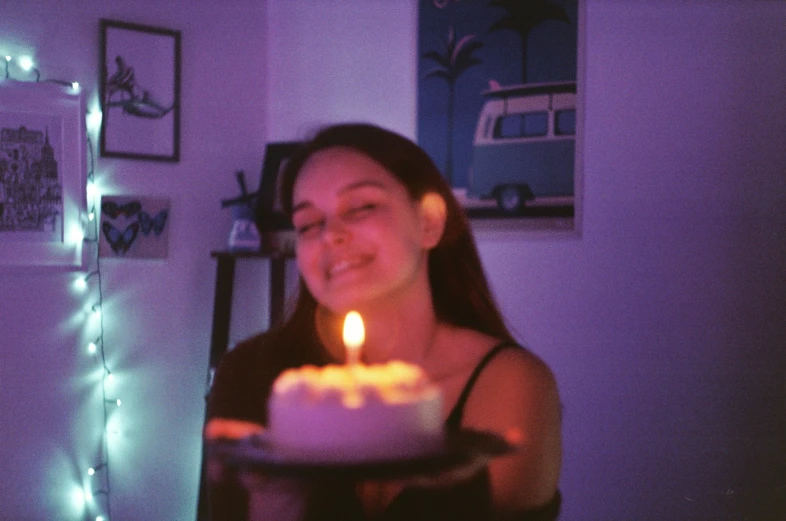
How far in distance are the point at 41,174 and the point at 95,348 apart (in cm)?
76

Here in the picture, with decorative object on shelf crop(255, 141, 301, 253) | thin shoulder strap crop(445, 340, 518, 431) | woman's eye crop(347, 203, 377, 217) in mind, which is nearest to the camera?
woman's eye crop(347, 203, 377, 217)

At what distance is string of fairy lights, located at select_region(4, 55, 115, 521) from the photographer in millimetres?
3104

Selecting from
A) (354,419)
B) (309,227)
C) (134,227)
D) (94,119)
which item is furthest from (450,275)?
(94,119)

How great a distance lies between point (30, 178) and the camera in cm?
300

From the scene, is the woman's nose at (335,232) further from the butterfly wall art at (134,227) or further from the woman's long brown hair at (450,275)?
the butterfly wall art at (134,227)

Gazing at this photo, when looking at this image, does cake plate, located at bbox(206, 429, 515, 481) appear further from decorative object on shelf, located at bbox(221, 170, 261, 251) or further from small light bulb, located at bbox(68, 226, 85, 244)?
small light bulb, located at bbox(68, 226, 85, 244)

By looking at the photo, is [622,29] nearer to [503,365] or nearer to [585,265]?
[585,265]

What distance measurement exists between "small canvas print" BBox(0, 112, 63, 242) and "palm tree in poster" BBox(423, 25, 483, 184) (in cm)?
159

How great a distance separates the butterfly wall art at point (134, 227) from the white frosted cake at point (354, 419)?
2.70 metres

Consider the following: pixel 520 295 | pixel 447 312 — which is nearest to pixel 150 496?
pixel 520 295

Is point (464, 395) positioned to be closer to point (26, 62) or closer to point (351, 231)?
point (351, 231)

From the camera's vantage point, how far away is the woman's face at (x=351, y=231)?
1045 millimetres

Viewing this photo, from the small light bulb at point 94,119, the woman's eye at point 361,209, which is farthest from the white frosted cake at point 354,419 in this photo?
the small light bulb at point 94,119

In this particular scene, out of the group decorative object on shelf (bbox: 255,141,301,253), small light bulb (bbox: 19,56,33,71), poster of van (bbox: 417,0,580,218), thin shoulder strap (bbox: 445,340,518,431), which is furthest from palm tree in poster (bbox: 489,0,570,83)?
small light bulb (bbox: 19,56,33,71)
